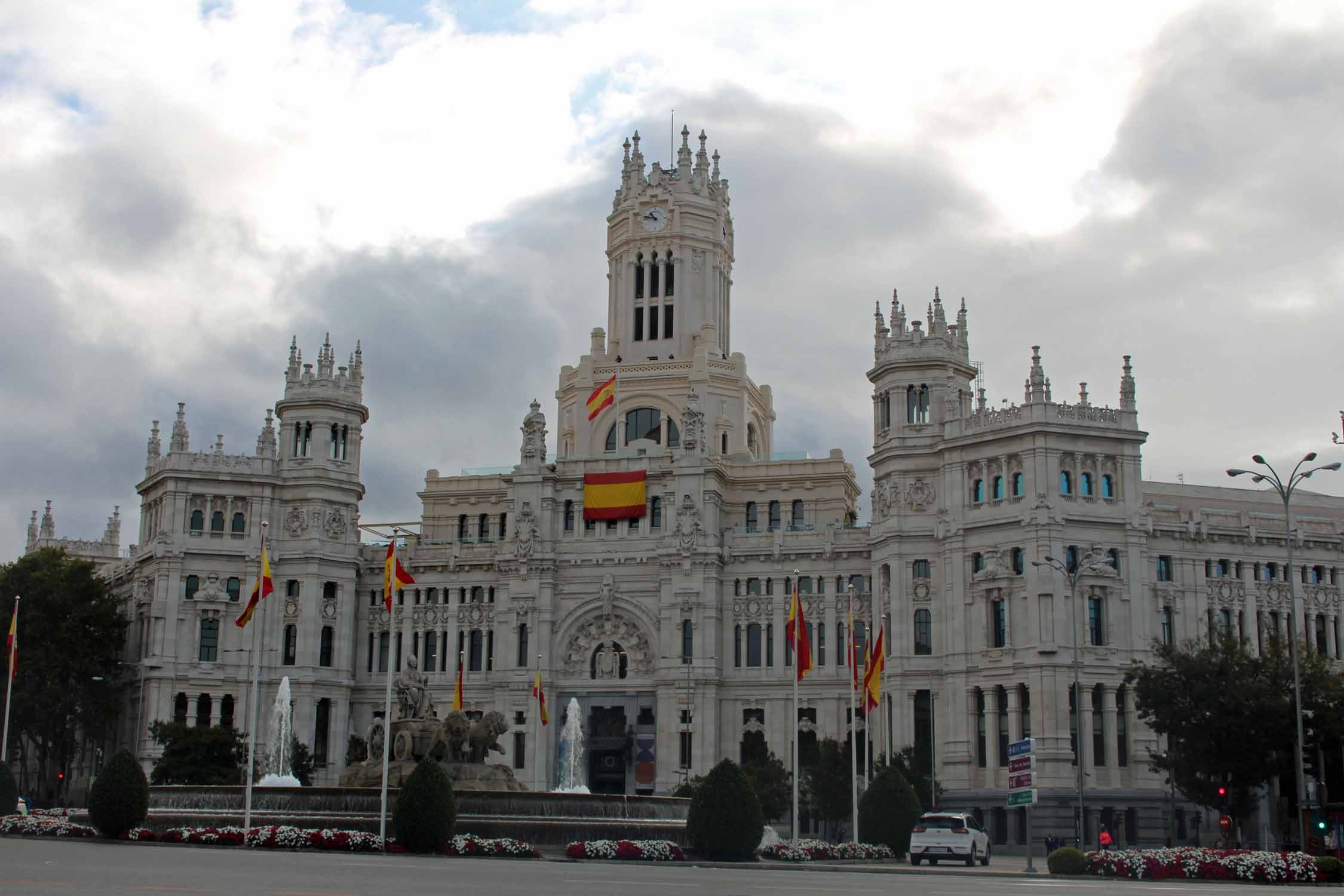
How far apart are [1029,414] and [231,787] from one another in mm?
53414

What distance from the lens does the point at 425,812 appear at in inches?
1933

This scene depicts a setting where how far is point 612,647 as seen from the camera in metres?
107

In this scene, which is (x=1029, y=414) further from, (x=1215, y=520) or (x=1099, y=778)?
(x=1099, y=778)

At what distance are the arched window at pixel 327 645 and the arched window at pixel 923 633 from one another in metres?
41.1

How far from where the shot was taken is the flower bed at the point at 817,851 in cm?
5747

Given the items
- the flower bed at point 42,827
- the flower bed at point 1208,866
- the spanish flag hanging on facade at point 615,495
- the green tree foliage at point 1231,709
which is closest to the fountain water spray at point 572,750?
the spanish flag hanging on facade at point 615,495

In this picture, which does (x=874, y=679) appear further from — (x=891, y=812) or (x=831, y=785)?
(x=831, y=785)

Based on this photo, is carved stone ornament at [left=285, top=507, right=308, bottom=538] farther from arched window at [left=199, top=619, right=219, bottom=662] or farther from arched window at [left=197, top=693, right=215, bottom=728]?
arched window at [left=197, top=693, right=215, bottom=728]

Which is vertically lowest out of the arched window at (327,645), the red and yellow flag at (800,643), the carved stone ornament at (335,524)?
the red and yellow flag at (800,643)

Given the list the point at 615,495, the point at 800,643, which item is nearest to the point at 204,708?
the point at 615,495

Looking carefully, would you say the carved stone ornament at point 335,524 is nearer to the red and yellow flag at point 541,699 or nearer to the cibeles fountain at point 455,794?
the red and yellow flag at point 541,699

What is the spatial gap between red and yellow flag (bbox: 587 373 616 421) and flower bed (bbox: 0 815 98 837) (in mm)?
60951

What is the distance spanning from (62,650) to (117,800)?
55869mm

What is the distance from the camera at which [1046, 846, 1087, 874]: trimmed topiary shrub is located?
5322 centimetres
